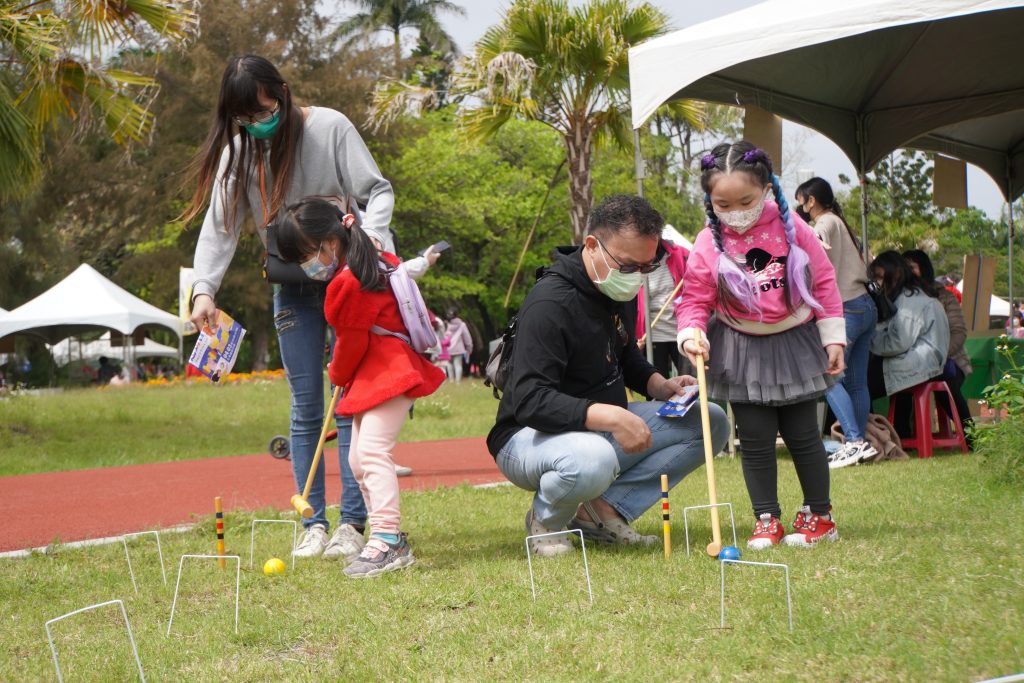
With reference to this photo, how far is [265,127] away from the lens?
177 inches

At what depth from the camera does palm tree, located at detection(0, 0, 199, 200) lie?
10.0 m

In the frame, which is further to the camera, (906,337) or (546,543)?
(906,337)

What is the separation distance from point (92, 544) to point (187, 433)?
26.7 feet

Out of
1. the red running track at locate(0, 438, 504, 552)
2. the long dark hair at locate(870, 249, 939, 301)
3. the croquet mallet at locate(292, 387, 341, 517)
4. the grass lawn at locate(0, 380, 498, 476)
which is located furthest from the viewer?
the grass lawn at locate(0, 380, 498, 476)

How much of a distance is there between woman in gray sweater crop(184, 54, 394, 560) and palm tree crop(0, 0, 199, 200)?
623cm

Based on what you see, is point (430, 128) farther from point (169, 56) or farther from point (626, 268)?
point (626, 268)

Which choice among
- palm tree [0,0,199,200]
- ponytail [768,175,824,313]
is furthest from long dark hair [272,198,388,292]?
palm tree [0,0,199,200]

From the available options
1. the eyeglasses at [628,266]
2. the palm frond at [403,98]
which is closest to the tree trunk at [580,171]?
the palm frond at [403,98]

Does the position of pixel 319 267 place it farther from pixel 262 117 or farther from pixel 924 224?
pixel 924 224

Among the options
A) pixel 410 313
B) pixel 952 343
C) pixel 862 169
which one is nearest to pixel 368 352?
pixel 410 313

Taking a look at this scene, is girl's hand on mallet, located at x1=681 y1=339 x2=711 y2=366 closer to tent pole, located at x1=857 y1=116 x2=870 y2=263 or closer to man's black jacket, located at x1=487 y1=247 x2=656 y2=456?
man's black jacket, located at x1=487 y1=247 x2=656 y2=456

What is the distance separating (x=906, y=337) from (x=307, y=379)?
16.0 feet

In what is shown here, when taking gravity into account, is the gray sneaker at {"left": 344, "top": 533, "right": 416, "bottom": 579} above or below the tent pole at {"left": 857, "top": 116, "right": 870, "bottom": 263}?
below

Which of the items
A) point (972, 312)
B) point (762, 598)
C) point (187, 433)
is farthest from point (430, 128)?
point (762, 598)
